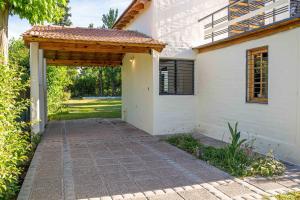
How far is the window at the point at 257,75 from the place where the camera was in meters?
8.85

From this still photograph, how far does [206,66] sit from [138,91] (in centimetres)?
396

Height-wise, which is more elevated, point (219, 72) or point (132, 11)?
point (132, 11)

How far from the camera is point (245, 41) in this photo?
369 inches

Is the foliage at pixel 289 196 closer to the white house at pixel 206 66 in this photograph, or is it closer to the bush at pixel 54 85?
the white house at pixel 206 66

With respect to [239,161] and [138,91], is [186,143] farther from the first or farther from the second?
[138,91]

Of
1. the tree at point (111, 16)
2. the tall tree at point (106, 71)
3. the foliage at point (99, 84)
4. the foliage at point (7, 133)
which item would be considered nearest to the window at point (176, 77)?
the foliage at point (7, 133)

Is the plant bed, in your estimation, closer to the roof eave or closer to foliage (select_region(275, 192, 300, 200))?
foliage (select_region(275, 192, 300, 200))

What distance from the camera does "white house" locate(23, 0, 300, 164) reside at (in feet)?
25.8

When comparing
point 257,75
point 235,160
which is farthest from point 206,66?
point 235,160

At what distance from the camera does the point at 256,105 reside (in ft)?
29.3

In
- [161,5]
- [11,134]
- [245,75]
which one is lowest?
[11,134]

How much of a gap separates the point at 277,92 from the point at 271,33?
5.92 ft

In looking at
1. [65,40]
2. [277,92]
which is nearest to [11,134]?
[65,40]

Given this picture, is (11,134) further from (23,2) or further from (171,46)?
(171,46)
